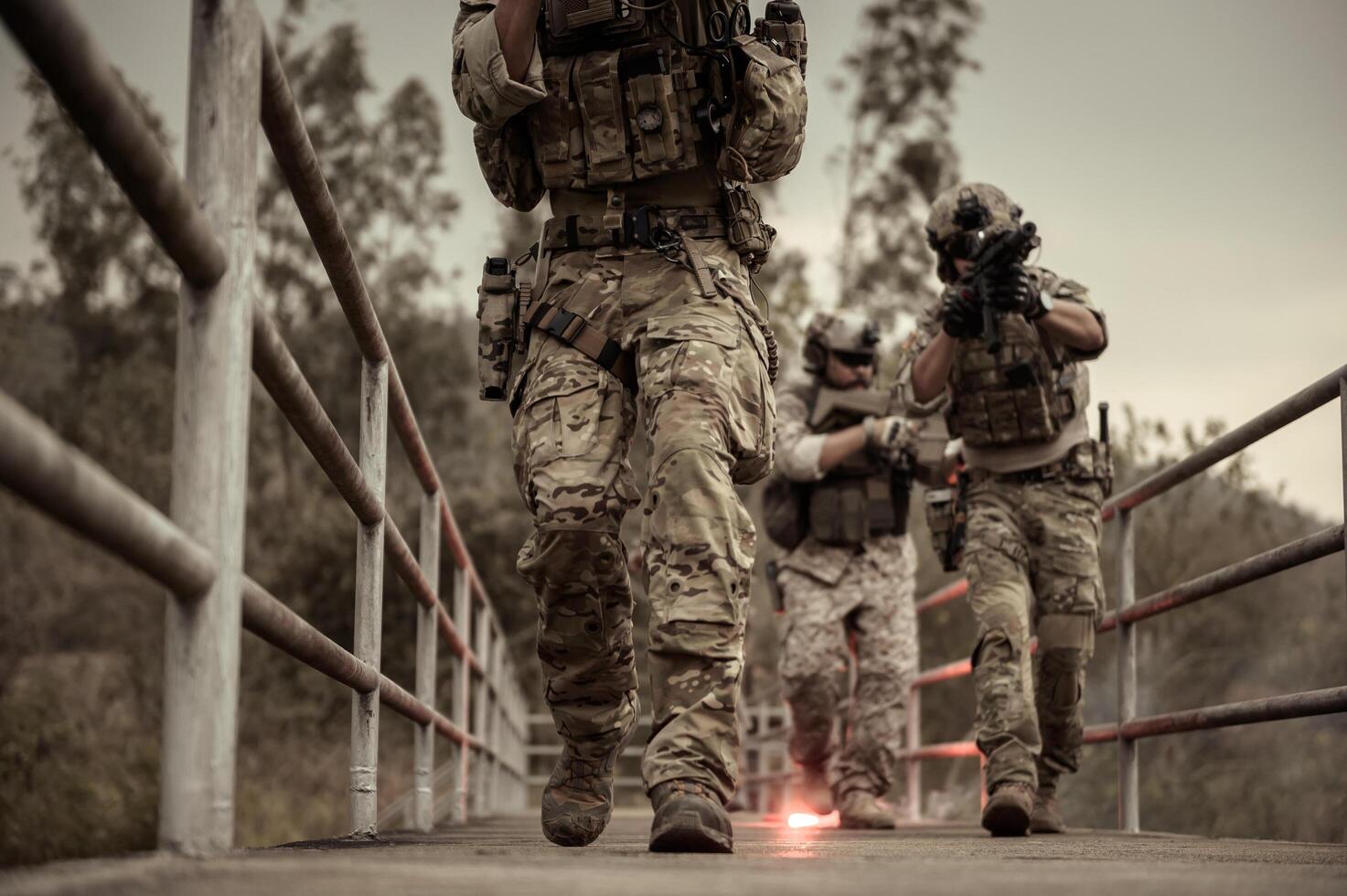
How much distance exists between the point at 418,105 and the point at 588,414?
28.8 m

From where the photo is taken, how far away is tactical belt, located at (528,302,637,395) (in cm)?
366

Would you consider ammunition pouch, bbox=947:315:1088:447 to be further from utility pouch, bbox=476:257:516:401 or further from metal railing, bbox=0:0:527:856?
metal railing, bbox=0:0:527:856

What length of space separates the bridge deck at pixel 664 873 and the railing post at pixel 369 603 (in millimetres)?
714

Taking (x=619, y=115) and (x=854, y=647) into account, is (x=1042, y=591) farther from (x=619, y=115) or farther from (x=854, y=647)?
(x=619, y=115)

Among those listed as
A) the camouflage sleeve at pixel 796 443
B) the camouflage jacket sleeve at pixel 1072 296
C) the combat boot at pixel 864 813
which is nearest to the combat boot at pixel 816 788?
the combat boot at pixel 864 813

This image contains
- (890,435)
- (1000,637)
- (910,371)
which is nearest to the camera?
(1000,637)

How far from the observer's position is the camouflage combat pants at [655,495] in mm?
3215

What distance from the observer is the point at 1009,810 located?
4.63 meters

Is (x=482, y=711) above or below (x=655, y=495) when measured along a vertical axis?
below

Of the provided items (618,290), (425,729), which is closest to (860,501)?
(425,729)

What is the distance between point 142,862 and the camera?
1867 millimetres

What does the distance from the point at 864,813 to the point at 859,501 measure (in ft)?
4.47

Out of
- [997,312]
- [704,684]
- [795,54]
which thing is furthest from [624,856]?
[997,312]

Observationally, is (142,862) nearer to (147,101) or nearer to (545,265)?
(545,265)
